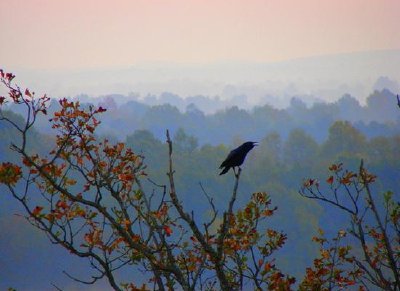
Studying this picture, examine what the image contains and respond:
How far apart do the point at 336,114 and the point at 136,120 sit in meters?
53.2

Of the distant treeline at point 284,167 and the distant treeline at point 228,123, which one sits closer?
the distant treeline at point 284,167

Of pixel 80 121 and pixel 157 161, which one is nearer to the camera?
pixel 80 121

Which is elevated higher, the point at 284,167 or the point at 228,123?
the point at 228,123

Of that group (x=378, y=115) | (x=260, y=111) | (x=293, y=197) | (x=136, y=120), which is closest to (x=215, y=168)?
(x=293, y=197)

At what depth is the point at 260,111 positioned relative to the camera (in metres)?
157

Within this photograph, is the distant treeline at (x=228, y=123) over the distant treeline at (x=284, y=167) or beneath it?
over

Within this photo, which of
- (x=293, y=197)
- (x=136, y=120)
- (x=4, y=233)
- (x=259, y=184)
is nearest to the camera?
(x=4, y=233)

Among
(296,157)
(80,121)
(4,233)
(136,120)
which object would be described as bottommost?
(80,121)

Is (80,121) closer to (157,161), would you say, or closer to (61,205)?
(61,205)

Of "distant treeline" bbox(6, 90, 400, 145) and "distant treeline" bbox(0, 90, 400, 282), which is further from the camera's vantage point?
"distant treeline" bbox(6, 90, 400, 145)

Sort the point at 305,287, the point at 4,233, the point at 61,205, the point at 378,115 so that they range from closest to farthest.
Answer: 1. the point at 305,287
2. the point at 61,205
3. the point at 4,233
4. the point at 378,115

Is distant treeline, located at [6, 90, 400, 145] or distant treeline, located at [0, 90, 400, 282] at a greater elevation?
distant treeline, located at [6, 90, 400, 145]

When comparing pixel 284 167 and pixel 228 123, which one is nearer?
pixel 284 167

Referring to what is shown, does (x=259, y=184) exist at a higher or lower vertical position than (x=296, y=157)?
lower
